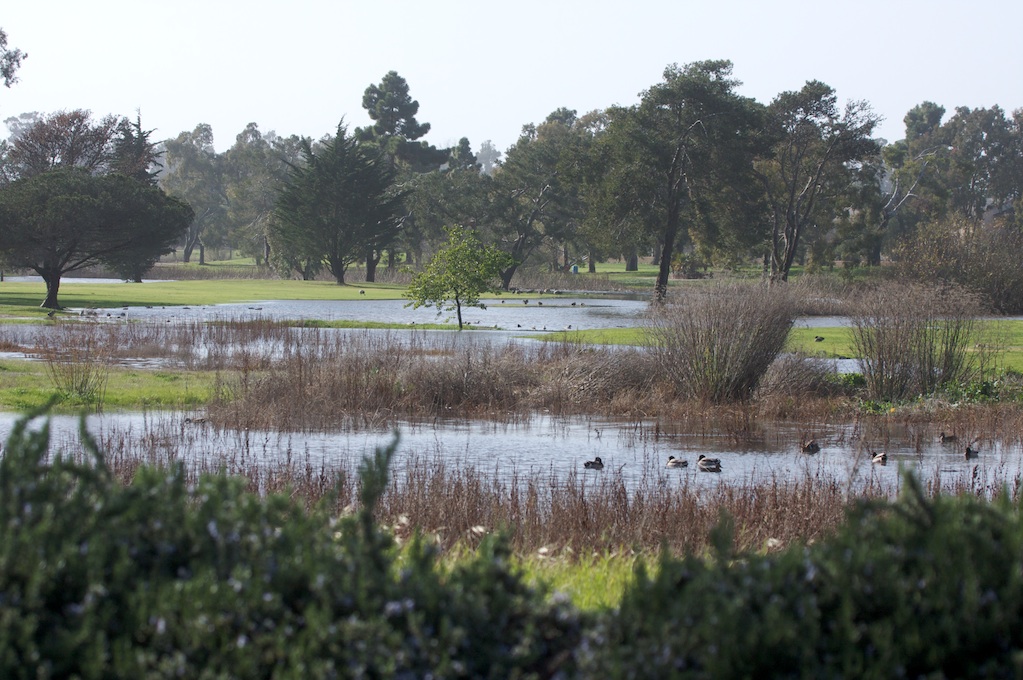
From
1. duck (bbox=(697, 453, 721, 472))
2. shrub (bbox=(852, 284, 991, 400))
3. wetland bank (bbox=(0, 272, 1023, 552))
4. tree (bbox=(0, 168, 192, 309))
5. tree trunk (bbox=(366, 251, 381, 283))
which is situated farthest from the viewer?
tree trunk (bbox=(366, 251, 381, 283))

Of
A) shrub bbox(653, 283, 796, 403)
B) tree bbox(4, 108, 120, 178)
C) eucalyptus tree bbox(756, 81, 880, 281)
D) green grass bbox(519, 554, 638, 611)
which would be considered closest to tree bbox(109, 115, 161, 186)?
tree bbox(4, 108, 120, 178)

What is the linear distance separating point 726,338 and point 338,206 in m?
66.5

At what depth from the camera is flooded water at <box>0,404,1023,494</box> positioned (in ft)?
48.0

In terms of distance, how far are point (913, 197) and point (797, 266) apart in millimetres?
10578

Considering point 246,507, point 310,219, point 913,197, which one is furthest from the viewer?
point 913,197

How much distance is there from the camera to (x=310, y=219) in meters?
86.7

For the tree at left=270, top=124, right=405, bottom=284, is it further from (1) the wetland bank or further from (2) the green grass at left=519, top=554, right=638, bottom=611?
(2) the green grass at left=519, top=554, right=638, bottom=611

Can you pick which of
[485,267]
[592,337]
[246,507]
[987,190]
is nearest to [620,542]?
[246,507]

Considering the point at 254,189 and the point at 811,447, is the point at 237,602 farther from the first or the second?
the point at 254,189

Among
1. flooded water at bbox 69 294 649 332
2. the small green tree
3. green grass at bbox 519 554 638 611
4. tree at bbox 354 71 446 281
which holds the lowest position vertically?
green grass at bbox 519 554 638 611

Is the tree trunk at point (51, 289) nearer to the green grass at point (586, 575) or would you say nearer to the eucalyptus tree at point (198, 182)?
the green grass at point (586, 575)

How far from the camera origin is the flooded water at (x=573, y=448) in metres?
14.6

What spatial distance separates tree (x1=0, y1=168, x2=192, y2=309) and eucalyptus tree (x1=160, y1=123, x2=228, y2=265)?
70.0 meters

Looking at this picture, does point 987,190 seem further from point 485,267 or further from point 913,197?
point 485,267
